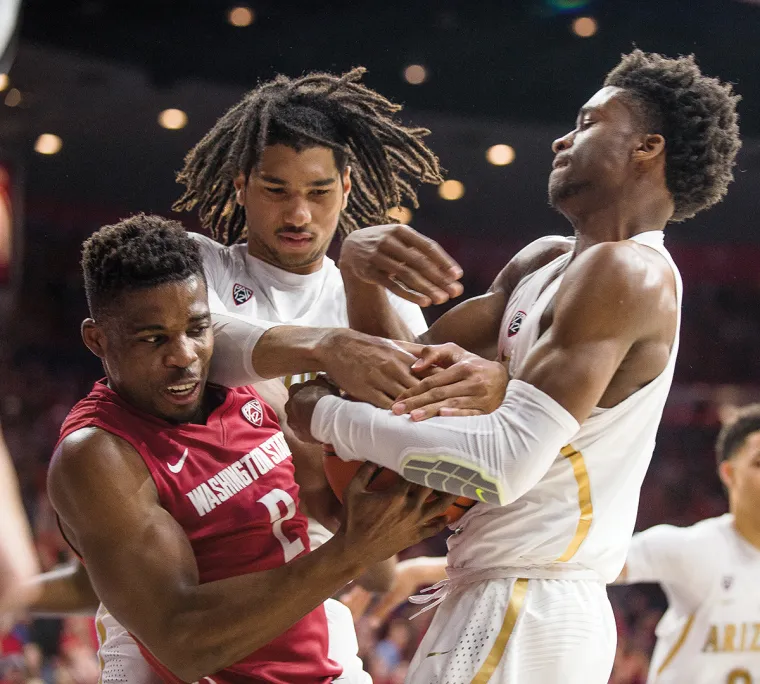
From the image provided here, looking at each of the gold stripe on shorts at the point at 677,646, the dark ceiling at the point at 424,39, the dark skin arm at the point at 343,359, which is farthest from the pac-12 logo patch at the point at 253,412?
the dark ceiling at the point at 424,39

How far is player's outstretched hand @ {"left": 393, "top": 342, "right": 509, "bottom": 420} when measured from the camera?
2037mm

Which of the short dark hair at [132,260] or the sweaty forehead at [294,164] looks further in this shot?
the sweaty forehead at [294,164]

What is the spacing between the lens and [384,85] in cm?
894

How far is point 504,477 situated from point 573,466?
0.76 feet

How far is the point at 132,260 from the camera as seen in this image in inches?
89.0

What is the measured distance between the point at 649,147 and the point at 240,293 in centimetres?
126

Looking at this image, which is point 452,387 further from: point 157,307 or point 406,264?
point 157,307

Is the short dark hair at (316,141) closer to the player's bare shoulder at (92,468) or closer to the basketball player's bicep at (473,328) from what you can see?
the basketball player's bicep at (473,328)

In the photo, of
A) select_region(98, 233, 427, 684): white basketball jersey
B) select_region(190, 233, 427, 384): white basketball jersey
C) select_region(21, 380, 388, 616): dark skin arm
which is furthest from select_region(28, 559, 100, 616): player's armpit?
select_region(190, 233, 427, 384): white basketball jersey

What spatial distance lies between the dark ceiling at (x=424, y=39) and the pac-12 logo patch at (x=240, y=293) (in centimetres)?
585

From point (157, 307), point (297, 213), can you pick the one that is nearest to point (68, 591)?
point (157, 307)

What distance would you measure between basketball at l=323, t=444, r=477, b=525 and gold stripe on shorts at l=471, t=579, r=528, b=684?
7.9 inches

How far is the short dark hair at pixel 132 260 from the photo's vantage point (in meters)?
2.27

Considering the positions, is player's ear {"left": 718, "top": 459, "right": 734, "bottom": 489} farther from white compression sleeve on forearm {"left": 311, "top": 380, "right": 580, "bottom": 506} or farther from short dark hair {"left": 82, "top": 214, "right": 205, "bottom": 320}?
short dark hair {"left": 82, "top": 214, "right": 205, "bottom": 320}
